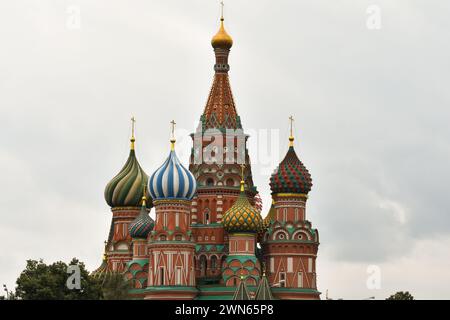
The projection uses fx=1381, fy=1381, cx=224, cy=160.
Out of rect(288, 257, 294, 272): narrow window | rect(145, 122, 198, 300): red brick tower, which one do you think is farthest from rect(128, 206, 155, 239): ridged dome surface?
rect(288, 257, 294, 272): narrow window

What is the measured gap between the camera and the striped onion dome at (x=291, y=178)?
297ft

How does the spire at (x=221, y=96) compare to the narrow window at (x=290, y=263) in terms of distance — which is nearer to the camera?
the narrow window at (x=290, y=263)

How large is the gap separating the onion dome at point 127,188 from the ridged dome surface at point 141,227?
4279 millimetres

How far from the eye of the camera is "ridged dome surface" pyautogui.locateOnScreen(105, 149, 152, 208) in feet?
315

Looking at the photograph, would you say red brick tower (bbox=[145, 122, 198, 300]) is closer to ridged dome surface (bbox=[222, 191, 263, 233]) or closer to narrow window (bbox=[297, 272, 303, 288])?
ridged dome surface (bbox=[222, 191, 263, 233])

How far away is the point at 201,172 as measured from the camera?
9156 cm

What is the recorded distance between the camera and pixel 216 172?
91.4m

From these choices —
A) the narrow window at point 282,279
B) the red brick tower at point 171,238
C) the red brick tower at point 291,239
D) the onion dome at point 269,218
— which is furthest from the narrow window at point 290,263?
the red brick tower at point 171,238

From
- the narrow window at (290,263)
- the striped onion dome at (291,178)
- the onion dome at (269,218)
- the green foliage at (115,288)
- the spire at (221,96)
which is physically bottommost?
the green foliage at (115,288)

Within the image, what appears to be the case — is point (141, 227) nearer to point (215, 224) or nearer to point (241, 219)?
point (215, 224)

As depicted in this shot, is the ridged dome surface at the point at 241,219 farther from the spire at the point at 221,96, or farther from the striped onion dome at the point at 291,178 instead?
the spire at the point at 221,96
